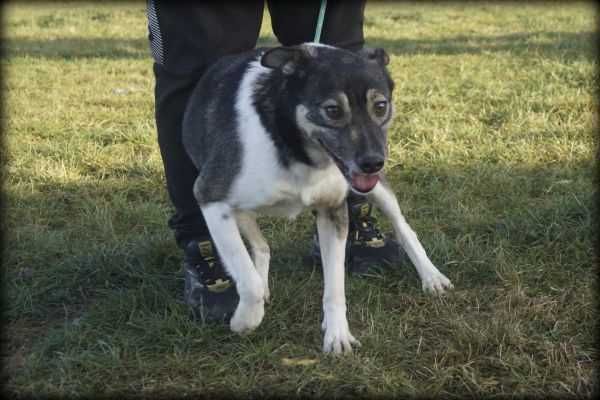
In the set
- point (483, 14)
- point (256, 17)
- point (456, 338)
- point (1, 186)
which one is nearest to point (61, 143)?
point (1, 186)

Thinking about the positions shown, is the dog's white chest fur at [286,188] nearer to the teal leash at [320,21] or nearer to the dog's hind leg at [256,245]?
the dog's hind leg at [256,245]

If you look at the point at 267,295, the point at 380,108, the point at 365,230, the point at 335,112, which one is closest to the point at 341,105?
the point at 335,112

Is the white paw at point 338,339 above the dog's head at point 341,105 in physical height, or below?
below

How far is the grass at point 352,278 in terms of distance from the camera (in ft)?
8.14

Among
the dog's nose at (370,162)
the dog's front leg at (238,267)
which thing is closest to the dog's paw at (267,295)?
the dog's front leg at (238,267)

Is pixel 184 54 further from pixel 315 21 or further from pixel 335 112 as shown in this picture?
pixel 335 112

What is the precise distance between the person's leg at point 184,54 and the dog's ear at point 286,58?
0.43 m

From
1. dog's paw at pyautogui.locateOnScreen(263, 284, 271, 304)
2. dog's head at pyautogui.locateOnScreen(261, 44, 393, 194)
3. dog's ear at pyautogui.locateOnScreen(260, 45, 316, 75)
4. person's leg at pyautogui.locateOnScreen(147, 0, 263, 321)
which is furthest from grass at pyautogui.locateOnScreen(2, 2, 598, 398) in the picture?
dog's ear at pyautogui.locateOnScreen(260, 45, 316, 75)

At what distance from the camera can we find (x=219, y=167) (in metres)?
2.70

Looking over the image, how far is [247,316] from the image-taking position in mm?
2691

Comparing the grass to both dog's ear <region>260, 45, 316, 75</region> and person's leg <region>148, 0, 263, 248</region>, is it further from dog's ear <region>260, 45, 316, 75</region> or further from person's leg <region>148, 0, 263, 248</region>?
dog's ear <region>260, 45, 316, 75</region>

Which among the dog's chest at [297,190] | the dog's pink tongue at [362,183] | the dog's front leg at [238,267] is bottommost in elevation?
the dog's front leg at [238,267]

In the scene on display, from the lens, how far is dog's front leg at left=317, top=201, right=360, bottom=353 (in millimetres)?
2688

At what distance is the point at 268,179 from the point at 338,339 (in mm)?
630
